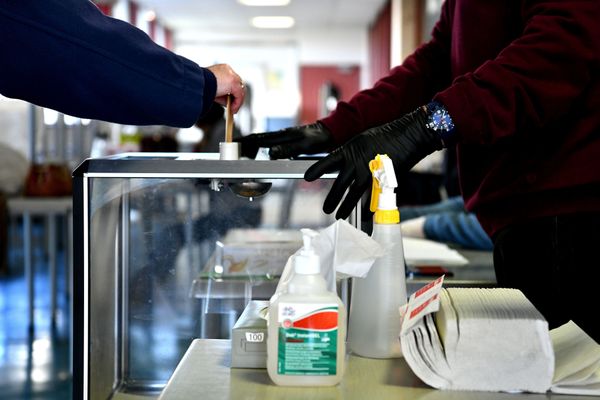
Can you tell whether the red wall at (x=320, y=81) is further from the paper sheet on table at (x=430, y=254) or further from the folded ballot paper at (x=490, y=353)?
the folded ballot paper at (x=490, y=353)

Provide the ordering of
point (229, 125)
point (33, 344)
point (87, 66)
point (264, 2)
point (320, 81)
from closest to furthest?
point (87, 66), point (229, 125), point (33, 344), point (264, 2), point (320, 81)

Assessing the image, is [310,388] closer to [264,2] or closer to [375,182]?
[375,182]

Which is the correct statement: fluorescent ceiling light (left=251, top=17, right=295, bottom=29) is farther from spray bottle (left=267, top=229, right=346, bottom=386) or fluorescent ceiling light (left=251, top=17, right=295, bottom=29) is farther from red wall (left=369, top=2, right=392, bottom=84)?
spray bottle (left=267, top=229, right=346, bottom=386)

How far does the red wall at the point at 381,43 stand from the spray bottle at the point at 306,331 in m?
10.1

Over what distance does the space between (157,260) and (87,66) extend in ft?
1.17

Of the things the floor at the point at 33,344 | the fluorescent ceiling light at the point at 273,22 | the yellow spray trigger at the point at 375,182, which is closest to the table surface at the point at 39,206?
the floor at the point at 33,344

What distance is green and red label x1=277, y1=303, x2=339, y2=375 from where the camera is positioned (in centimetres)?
87

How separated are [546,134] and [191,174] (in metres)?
0.52

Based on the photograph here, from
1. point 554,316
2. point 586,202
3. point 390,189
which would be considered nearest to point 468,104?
point 390,189

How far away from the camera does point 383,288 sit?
1.01 m

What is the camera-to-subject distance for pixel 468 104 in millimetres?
1052

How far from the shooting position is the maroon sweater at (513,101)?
3.47ft

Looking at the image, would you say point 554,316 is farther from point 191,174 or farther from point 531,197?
point 191,174

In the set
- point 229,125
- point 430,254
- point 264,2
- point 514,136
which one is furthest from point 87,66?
point 264,2
